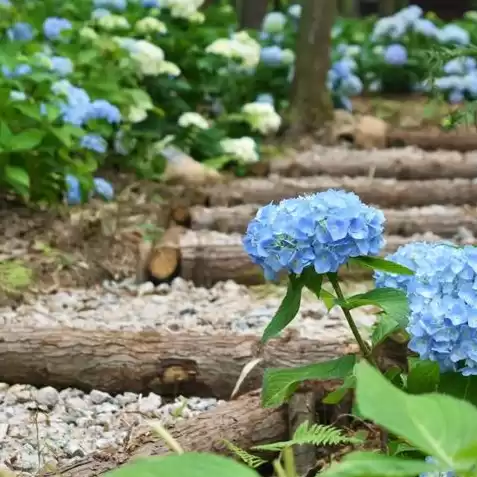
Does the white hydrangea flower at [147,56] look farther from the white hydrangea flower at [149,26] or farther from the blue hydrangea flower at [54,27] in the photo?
the blue hydrangea flower at [54,27]

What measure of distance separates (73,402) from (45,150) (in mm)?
1548

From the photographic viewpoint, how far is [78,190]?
3.72 metres

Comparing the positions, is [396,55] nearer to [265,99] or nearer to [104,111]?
[265,99]

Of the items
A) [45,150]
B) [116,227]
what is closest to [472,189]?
[116,227]

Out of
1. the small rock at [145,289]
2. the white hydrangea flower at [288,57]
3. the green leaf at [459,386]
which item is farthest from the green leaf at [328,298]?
the white hydrangea flower at [288,57]

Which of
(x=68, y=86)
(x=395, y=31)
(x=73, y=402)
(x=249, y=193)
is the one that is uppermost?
(x=395, y=31)

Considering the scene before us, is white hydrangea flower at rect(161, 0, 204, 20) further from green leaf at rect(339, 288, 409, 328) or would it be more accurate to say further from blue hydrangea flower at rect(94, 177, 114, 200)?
green leaf at rect(339, 288, 409, 328)

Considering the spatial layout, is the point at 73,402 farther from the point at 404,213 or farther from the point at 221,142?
the point at 221,142

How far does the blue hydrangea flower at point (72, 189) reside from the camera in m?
3.68

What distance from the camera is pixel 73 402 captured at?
2174 millimetres

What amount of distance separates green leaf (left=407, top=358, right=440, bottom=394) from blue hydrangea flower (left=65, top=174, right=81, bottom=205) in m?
2.55

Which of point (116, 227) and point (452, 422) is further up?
point (452, 422)

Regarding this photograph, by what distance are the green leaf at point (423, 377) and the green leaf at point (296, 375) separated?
0.41 feet

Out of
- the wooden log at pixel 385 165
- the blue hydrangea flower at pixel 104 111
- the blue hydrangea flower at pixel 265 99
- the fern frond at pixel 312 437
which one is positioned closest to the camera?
the fern frond at pixel 312 437
